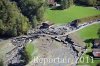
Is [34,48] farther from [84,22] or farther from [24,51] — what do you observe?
[84,22]

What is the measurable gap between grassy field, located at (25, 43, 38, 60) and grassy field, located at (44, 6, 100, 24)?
10.7 meters

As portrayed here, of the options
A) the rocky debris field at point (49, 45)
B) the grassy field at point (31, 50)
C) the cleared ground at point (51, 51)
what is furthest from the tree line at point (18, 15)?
the grassy field at point (31, 50)

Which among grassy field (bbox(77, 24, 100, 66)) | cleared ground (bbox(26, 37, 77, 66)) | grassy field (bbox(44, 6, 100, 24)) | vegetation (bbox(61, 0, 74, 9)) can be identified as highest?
vegetation (bbox(61, 0, 74, 9))

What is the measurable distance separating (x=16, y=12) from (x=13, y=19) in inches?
69.5

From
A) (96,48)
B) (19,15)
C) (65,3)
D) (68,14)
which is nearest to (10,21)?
(19,15)

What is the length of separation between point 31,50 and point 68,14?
1718 centimetres

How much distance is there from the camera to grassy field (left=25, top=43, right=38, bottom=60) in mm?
58106

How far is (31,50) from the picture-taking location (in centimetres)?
6088

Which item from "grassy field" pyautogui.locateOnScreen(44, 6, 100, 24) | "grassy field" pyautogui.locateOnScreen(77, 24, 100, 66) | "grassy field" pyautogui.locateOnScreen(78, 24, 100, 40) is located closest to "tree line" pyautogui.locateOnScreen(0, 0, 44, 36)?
"grassy field" pyautogui.locateOnScreen(44, 6, 100, 24)

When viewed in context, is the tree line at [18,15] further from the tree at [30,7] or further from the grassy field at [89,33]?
the grassy field at [89,33]

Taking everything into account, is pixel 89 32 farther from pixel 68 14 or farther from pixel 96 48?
pixel 68 14

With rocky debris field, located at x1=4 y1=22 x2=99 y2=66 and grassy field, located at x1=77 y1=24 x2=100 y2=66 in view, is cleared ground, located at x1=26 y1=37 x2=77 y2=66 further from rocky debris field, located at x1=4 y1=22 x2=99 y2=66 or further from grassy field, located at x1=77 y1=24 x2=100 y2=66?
grassy field, located at x1=77 y1=24 x2=100 y2=66

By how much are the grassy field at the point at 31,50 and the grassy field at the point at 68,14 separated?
10675mm

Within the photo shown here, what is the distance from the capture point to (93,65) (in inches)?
2259
